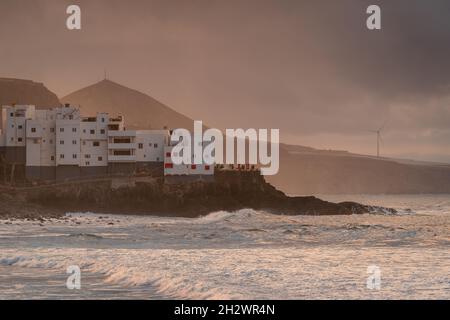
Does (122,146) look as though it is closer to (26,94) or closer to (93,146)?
(93,146)

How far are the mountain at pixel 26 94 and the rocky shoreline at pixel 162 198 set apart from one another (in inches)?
2165

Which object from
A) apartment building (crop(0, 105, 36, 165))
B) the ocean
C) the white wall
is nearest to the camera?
the ocean

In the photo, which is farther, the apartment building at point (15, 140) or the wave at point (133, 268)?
the apartment building at point (15, 140)

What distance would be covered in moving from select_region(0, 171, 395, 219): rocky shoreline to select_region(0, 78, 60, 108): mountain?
54992 millimetres

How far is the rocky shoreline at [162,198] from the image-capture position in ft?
265

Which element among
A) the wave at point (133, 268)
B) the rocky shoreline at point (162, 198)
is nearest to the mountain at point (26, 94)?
the rocky shoreline at point (162, 198)

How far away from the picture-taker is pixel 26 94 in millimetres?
136875

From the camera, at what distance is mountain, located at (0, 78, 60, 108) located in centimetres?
13550

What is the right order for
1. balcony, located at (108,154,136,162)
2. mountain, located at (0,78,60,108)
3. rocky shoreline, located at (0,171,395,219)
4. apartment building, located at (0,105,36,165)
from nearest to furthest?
rocky shoreline, located at (0,171,395,219) < balcony, located at (108,154,136,162) < apartment building, located at (0,105,36,165) < mountain, located at (0,78,60,108)

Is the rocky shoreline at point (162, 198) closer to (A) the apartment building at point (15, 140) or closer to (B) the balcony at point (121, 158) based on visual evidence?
(B) the balcony at point (121, 158)

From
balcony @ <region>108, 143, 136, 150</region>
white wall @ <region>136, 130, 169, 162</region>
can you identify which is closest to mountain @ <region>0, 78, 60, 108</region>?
balcony @ <region>108, 143, 136, 150</region>

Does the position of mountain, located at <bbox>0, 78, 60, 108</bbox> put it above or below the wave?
above

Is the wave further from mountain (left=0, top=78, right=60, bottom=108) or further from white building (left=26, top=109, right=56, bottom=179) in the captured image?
mountain (left=0, top=78, right=60, bottom=108)
